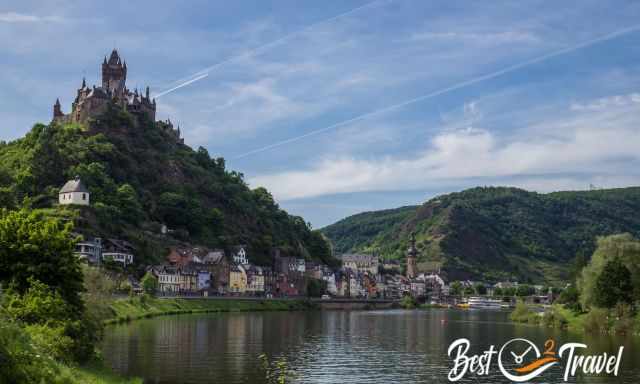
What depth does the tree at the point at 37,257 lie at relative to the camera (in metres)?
44.0

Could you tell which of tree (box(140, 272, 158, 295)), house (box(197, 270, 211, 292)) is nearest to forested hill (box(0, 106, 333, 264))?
house (box(197, 270, 211, 292))

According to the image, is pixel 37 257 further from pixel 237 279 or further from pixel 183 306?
pixel 237 279

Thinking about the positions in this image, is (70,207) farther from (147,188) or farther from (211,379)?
(211,379)

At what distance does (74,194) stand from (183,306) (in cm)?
3784

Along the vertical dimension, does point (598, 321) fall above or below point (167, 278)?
below

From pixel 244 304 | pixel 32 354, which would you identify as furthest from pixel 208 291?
pixel 32 354

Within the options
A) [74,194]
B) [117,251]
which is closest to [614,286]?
[117,251]

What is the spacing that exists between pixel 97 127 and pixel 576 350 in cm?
15312

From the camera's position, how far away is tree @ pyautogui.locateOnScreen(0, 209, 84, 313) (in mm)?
43969

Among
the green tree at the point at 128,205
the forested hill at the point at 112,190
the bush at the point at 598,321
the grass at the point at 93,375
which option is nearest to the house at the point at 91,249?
the forested hill at the point at 112,190

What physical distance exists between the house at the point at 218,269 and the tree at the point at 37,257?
11199 centimetres

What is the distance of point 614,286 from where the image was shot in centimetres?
8700

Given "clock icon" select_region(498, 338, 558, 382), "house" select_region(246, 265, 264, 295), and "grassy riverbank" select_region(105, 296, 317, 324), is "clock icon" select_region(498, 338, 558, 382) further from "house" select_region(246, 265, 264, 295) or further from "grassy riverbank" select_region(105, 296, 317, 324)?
"house" select_region(246, 265, 264, 295)

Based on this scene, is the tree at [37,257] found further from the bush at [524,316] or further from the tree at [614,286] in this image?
the bush at [524,316]
